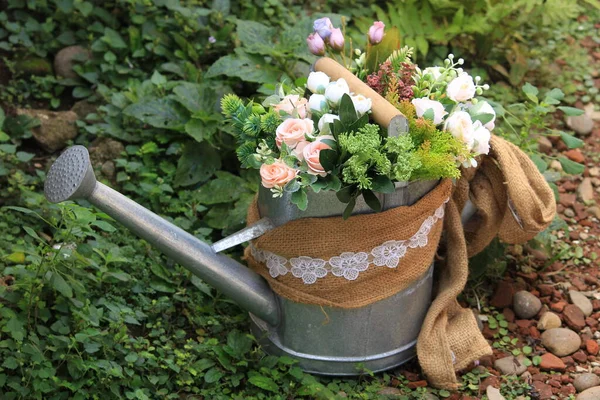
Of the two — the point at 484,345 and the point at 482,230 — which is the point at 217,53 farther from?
the point at 484,345

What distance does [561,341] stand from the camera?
279cm

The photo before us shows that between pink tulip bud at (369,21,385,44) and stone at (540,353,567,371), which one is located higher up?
pink tulip bud at (369,21,385,44)

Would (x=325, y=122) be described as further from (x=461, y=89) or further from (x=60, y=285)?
(x=60, y=285)

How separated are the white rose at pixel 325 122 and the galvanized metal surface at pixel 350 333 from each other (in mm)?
525

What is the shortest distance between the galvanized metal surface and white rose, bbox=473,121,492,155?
44 cm

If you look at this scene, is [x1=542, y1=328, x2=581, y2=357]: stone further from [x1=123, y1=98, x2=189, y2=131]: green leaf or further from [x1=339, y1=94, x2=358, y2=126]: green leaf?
[x1=123, y1=98, x2=189, y2=131]: green leaf

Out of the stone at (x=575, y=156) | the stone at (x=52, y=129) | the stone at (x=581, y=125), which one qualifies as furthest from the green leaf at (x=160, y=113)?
the stone at (x=581, y=125)

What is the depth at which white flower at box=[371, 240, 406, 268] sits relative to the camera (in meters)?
2.38

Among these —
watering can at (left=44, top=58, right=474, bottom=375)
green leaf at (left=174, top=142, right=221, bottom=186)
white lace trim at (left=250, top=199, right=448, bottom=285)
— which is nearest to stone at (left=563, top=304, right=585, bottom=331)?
watering can at (left=44, top=58, right=474, bottom=375)

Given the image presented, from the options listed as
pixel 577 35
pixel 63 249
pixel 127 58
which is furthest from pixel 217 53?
pixel 577 35

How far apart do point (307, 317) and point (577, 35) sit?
259cm

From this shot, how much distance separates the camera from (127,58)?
11.8ft

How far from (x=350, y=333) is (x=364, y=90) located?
70cm

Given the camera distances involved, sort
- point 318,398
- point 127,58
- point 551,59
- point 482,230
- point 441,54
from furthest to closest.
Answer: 1. point 551,59
2. point 441,54
3. point 127,58
4. point 482,230
5. point 318,398
